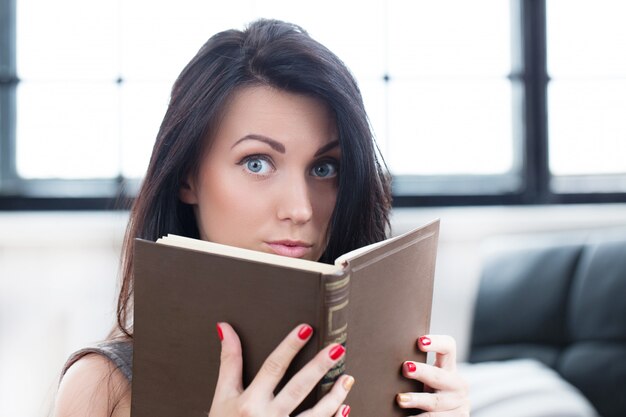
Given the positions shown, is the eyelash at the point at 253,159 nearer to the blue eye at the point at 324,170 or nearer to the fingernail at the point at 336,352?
the blue eye at the point at 324,170

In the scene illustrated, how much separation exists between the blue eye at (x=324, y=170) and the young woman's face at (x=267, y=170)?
1 centimetres

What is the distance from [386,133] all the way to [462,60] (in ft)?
1.46

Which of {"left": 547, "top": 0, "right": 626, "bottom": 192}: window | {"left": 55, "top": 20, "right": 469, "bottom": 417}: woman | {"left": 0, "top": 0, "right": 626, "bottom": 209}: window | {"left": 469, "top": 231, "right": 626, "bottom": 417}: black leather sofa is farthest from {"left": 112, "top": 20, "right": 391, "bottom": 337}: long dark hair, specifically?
{"left": 547, "top": 0, "right": 626, "bottom": 192}: window

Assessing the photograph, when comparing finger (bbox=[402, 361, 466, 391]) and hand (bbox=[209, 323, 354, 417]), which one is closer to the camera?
hand (bbox=[209, 323, 354, 417])

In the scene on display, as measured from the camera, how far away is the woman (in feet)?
3.71

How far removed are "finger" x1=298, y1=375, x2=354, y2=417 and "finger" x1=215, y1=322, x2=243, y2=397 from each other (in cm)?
8

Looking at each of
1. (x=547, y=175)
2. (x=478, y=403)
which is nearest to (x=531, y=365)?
(x=478, y=403)

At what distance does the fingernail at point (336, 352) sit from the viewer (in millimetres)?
772

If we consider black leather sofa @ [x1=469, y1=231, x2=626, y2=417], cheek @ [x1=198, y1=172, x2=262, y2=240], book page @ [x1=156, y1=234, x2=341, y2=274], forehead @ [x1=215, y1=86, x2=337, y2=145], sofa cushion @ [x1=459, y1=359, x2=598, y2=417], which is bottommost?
sofa cushion @ [x1=459, y1=359, x2=598, y2=417]

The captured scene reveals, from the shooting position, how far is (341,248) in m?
1.32

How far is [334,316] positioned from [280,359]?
0.08m

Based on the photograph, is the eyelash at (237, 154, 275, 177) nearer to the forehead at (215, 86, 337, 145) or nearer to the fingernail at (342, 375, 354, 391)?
the forehead at (215, 86, 337, 145)

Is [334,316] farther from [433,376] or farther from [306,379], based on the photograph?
[433,376]

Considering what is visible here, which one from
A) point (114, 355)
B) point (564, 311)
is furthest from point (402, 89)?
point (114, 355)
